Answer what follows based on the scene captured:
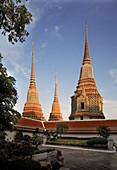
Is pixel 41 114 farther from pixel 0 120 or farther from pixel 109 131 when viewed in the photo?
pixel 0 120

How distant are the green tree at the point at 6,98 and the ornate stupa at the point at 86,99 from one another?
3669 centimetres

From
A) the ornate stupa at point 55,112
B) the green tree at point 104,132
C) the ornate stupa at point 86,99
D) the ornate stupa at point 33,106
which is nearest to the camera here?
the green tree at point 104,132

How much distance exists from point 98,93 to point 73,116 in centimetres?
741

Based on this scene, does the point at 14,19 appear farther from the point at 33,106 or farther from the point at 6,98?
the point at 33,106

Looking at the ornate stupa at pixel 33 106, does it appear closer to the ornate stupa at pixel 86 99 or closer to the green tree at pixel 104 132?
the ornate stupa at pixel 86 99

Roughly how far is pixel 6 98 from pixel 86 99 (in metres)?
38.7

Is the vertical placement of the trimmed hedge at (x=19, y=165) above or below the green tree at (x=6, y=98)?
below

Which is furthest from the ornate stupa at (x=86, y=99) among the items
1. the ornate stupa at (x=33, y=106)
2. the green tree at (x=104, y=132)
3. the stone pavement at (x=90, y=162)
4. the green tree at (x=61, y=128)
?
the stone pavement at (x=90, y=162)

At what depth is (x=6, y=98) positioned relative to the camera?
29.3 ft

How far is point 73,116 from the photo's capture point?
46.3 m

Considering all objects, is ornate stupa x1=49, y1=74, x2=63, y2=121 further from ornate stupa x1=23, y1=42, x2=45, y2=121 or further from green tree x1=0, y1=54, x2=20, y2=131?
green tree x1=0, y1=54, x2=20, y2=131

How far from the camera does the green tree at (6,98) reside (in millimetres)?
7779

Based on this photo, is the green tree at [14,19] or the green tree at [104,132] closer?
the green tree at [14,19]

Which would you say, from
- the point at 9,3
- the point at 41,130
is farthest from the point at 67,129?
the point at 9,3
